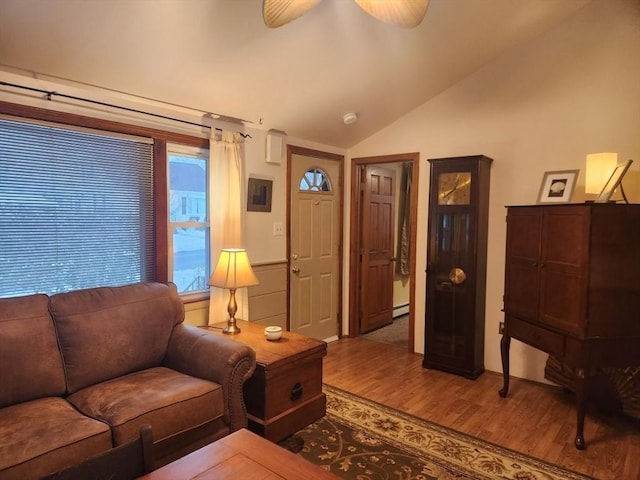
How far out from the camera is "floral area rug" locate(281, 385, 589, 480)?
2.21 m

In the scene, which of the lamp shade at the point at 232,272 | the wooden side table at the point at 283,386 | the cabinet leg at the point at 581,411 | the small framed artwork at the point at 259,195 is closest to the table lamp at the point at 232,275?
the lamp shade at the point at 232,272

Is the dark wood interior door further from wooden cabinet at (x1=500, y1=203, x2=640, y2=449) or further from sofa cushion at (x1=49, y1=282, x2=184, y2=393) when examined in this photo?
sofa cushion at (x1=49, y1=282, x2=184, y2=393)

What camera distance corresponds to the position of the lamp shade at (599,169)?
108 inches

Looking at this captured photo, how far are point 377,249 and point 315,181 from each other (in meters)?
1.23

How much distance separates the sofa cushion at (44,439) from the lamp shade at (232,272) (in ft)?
3.67

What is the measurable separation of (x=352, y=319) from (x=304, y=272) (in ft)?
3.01

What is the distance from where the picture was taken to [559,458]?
237 cm

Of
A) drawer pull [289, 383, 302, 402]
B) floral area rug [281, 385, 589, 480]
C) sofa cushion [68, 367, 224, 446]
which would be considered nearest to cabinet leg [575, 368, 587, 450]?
floral area rug [281, 385, 589, 480]

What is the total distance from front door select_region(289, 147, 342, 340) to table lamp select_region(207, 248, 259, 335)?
1.16 metres

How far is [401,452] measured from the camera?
2398mm

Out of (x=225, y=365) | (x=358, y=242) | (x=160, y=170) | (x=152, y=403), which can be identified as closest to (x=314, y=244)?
(x=358, y=242)

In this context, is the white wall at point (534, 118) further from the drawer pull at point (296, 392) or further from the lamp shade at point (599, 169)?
the drawer pull at point (296, 392)

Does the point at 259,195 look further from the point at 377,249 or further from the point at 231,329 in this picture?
the point at 377,249


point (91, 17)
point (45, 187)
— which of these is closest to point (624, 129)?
point (91, 17)
